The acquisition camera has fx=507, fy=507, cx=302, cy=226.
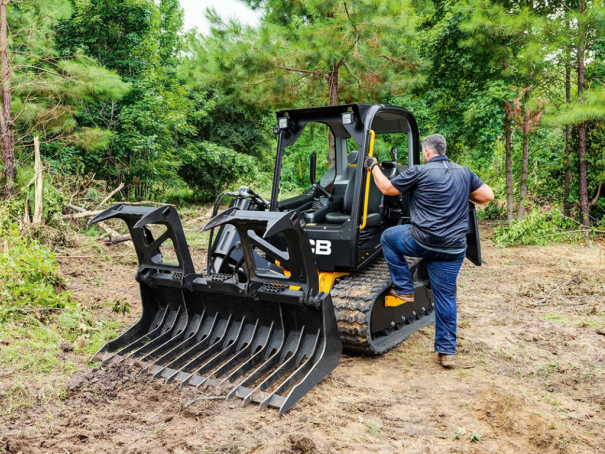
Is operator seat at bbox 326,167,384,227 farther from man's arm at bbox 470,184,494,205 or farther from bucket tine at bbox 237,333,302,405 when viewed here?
bucket tine at bbox 237,333,302,405

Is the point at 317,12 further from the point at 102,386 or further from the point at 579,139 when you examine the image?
the point at 102,386

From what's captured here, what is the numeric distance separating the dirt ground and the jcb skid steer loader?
203 mm

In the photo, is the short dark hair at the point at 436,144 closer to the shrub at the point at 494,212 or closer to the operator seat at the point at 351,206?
the operator seat at the point at 351,206

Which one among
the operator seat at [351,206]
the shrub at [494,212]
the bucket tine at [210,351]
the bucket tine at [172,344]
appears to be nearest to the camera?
the bucket tine at [210,351]

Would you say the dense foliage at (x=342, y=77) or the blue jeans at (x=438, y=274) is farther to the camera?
the dense foliage at (x=342, y=77)

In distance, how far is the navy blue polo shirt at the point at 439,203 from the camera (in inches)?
161

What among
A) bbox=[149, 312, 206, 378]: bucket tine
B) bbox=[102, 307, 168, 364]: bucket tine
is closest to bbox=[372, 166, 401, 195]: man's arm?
bbox=[149, 312, 206, 378]: bucket tine

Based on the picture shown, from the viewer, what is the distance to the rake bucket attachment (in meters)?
3.52

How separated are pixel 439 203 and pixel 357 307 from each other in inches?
42.0

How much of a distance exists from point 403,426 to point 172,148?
1442 centimetres

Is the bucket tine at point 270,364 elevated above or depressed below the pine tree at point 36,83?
below

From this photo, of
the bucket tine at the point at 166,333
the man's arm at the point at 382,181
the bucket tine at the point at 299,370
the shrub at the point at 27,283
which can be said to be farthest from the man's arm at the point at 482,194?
the shrub at the point at 27,283

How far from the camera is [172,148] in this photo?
1622 centimetres

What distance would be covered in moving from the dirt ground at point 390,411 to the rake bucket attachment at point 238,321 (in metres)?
0.18
